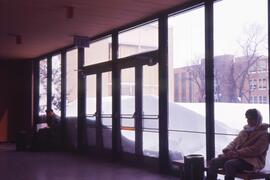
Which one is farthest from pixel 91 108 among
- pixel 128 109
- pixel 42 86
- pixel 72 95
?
pixel 42 86

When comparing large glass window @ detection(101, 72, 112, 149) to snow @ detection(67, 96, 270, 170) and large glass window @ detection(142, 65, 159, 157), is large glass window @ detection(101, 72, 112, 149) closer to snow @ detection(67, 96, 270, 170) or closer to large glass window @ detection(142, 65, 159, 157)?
snow @ detection(67, 96, 270, 170)

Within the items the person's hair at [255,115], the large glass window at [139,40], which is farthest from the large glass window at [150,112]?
the person's hair at [255,115]

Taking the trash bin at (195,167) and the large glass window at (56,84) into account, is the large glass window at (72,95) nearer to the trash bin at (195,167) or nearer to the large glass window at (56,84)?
the large glass window at (56,84)

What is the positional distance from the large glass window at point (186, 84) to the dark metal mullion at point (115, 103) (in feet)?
5.78

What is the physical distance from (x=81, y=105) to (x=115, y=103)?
65.8 inches

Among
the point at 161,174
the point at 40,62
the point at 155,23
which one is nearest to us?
Result: the point at 161,174

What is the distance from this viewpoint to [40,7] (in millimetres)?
6605

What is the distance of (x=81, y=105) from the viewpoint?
32.9ft

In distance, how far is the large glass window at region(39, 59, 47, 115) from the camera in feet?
42.0

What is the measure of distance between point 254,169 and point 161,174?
2394 mm

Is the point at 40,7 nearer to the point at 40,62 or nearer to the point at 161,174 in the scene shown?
the point at 161,174

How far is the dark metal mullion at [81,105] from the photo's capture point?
9.95 m

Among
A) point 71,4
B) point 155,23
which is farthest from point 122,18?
point 71,4

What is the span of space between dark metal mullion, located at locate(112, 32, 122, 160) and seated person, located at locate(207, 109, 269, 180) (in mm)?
3681
